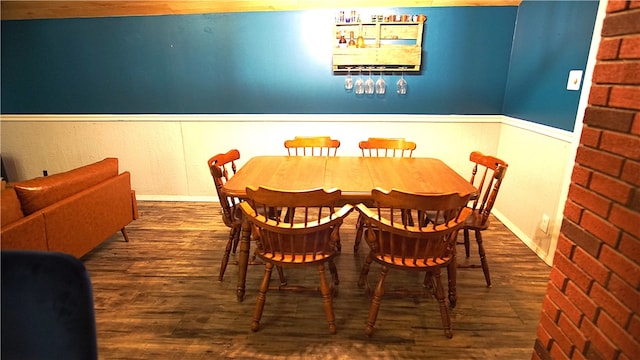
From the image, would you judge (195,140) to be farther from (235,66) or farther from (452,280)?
(452,280)

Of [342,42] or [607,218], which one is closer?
[607,218]

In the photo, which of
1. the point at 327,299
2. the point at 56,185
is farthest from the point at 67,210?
the point at 327,299

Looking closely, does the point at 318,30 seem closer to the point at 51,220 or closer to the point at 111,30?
the point at 111,30

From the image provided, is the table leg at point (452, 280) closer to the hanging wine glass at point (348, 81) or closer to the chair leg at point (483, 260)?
the chair leg at point (483, 260)

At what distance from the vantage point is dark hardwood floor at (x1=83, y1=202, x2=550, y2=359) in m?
1.73

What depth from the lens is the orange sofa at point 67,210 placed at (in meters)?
1.87

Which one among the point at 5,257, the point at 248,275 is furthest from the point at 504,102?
the point at 5,257

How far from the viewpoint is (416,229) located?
163cm

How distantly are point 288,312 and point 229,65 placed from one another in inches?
103

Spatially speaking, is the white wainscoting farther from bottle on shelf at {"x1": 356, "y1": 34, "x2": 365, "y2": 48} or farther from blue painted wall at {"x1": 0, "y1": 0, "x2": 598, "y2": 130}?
bottle on shelf at {"x1": 356, "y1": 34, "x2": 365, "y2": 48}

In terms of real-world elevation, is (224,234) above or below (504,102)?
below

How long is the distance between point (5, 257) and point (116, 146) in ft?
11.0

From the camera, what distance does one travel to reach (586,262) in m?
1.06

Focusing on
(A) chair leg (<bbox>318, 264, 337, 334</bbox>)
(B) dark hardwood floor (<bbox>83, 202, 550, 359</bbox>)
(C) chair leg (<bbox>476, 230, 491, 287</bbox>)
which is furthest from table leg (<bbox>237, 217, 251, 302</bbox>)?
(C) chair leg (<bbox>476, 230, 491, 287</bbox>)
